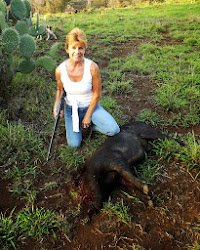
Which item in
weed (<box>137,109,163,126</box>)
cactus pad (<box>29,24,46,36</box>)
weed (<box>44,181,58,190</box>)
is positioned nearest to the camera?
weed (<box>44,181,58,190</box>)

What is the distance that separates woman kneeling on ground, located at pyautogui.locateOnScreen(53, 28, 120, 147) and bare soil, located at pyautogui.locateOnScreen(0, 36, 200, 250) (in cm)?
64

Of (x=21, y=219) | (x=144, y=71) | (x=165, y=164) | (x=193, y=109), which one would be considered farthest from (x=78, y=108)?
(x=144, y=71)

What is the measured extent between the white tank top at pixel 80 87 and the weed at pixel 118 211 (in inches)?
50.6

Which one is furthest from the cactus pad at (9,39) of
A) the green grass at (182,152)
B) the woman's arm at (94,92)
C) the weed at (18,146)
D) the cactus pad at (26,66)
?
the green grass at (182,152)

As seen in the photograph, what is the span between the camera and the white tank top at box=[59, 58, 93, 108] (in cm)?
266

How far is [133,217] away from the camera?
2.11 m

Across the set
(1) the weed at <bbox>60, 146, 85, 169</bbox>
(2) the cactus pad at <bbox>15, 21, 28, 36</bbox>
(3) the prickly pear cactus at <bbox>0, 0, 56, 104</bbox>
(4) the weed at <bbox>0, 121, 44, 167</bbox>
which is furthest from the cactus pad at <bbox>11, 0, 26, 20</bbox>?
(1) the weed at <bbox>60, 146, 85, 169</bbox>

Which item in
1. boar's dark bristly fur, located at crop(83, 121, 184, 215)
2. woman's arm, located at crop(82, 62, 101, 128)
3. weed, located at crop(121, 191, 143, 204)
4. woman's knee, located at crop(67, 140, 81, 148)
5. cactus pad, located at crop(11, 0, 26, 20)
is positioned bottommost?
weed, located at crop(121, 191, 143, 204)

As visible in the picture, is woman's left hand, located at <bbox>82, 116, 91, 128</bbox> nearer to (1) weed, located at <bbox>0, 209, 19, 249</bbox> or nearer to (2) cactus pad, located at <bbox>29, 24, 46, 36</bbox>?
(1) weed, located at <bbox>0, 209, 19, 249</bbox>

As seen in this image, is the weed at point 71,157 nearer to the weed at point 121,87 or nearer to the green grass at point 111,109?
the green grass at point 111,109

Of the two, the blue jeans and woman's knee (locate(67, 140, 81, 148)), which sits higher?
the blue jeans

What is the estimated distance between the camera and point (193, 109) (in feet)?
11.5

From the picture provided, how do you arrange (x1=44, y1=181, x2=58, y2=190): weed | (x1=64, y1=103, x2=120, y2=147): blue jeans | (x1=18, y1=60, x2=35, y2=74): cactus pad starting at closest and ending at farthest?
(x1=44, y1=181, x2=58, y2=190): weed
(x1=64, y1=103, x2=120, y2=147): blue jeans
(x1=18, y1=60, x2=35, y2=74): cactus pad

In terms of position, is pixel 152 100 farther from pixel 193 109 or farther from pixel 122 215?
pixel 122 215
